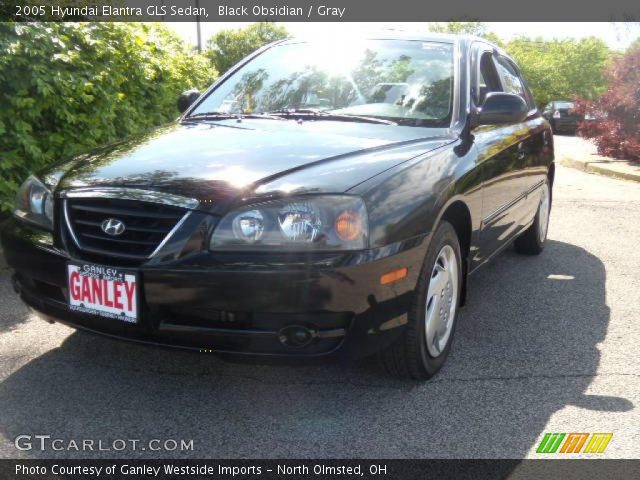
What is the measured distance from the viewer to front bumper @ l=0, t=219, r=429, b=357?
2.68 meters

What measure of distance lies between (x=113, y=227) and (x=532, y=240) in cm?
388

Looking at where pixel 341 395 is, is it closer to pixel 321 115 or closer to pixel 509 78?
Answer: pixel 321 115

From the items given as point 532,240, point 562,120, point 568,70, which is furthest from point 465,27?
point 532,240

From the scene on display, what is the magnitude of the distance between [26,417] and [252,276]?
112 centimetres

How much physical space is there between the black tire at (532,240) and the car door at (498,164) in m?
0.64

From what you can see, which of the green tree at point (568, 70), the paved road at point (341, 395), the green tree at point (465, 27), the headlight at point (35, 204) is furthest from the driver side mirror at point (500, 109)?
the green tree at point (465, 27)

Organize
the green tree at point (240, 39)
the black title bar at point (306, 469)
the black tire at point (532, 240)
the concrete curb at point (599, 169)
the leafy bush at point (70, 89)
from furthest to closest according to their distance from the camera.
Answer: the green tree at point (240, 39) → the concrete curb at point (599, 169) → the black tire at point (532, 240) → the leafy bush at point (70, 89) → the black title bar at point (306, 469)

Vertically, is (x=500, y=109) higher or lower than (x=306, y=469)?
higher

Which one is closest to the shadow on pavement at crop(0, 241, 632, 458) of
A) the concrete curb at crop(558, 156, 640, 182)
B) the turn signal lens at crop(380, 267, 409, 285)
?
the turn signal lens at crop(380, 267, 409, 285)

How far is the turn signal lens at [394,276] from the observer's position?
2847mm

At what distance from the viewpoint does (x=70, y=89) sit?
5465 millimetres

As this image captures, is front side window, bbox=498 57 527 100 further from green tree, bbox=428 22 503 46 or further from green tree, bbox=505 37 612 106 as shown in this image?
green tree, bbox=428 22 503 46

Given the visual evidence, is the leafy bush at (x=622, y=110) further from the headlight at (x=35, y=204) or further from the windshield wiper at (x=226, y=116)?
the headlight at (x=35, y=204)

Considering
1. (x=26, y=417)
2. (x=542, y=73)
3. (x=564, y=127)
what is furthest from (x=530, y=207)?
(x=542, y=73)
